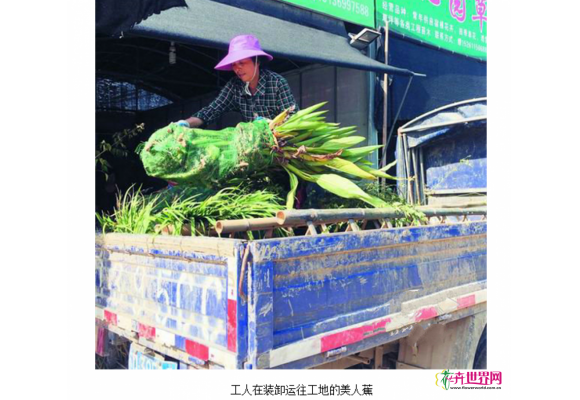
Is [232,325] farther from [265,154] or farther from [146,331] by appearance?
[265,154]

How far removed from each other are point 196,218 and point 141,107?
775cm

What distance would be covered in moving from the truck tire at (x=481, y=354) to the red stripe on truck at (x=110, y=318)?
232 cm

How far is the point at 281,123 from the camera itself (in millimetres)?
3008

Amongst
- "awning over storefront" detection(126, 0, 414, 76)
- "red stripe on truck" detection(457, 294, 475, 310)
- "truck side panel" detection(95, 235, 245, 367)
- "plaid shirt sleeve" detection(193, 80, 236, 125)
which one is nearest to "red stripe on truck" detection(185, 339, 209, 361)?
"truck side panel" detection(95, 235, 245, 367)

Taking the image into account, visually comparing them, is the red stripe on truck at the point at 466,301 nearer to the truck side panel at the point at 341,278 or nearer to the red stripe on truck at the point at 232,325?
the truck side panel at the point at 341,278

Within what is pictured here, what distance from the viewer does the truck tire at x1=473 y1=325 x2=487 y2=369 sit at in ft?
11.1

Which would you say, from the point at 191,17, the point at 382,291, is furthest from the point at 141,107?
the point at 382,291

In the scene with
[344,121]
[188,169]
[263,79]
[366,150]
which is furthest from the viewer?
[344,121]

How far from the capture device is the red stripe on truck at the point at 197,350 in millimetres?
1990

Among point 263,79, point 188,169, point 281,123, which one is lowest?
point 188,169

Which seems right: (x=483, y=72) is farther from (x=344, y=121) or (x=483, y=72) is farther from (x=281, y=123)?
(x=281, y=123)

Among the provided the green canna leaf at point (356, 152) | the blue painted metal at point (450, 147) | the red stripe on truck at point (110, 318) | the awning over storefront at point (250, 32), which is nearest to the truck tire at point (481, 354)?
the green canna leaf at point (356, 152)

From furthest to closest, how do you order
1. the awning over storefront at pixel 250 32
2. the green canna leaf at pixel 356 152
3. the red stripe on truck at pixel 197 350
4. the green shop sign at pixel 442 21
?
the green shop sign at pixel 442 21 → the awning over storefront at pixel 250 32 → the green canna leaf at pixel 356 152 → the red stripe on truck at pixel 197 350

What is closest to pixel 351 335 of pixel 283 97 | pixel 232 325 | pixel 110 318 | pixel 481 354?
pixel 232 325
